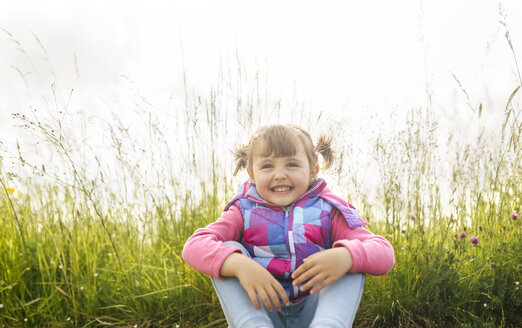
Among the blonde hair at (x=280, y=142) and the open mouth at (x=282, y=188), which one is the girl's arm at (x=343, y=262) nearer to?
the open mouth at (x=282, y=188)

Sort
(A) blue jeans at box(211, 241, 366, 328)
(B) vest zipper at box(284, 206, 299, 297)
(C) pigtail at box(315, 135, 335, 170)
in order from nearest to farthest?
1. (A) blue jeans at box(211, 241, 366, 328)
2. (B) vest zipper at box(284, 206, 299, 297)
3. (C) pigtail at box(315, 135, 335, 170)

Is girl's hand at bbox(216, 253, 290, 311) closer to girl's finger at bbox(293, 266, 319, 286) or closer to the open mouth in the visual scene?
girl's finger at bbox(293, 266, 319, 286)

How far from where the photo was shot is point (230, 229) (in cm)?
180

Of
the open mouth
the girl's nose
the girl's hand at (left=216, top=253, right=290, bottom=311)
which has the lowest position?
the girl's hand at (left=216, top=253, right=290, bottom=311)

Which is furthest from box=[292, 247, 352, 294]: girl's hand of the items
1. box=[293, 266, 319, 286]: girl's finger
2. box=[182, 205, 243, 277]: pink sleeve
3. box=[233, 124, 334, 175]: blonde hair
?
box=[233, 124, 334, 175]: blonde hair

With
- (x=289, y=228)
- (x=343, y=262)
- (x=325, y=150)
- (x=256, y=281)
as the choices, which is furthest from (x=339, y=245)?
(x=325, y=150)

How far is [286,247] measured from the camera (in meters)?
1.72

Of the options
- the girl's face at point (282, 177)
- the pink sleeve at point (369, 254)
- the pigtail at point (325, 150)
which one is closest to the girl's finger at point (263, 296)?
the pink sleeve at point (369, 254)

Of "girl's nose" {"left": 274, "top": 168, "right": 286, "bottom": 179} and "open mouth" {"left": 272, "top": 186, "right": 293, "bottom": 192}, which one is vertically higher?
"girl's nose" {"left": 274, "top": 168, "right": 286, "bottom": 179}

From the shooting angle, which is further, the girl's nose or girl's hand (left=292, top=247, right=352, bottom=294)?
the girl's nose

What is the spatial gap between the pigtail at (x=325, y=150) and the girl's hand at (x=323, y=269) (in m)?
0.66

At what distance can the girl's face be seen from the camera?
1787 millimetres

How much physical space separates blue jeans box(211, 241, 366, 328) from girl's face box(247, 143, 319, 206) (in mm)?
374

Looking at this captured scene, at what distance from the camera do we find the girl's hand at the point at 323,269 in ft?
4.89
